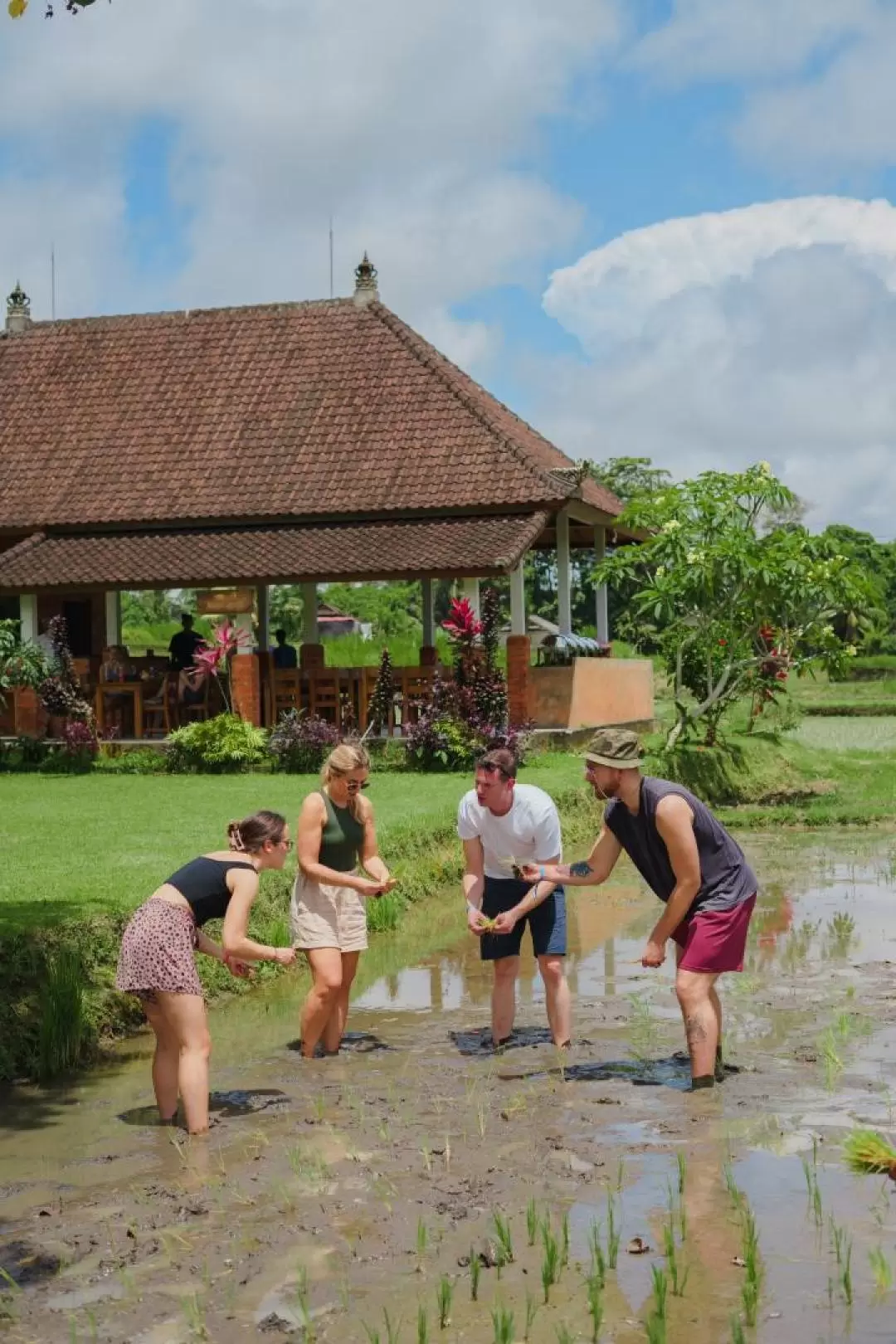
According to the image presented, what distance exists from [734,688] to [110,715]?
8.39 metres

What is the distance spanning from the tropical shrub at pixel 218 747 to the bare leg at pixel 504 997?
43.7ft

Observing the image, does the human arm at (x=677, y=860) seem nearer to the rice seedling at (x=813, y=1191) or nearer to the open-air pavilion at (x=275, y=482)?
the rice seedling at (x=813, y=1191)

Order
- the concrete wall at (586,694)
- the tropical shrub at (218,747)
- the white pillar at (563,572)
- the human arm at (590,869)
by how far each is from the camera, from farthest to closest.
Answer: the white pillar at (563,572) → the concrete wall at (586,694) → the tropical shrub at (218,747) → the human arm at (590,869)

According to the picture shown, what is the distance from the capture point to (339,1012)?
8359 mm

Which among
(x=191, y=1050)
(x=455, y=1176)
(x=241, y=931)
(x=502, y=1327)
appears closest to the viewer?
(x=502, y=1327)

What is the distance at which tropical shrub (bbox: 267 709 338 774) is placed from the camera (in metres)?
21.2

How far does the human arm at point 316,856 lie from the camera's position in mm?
8055

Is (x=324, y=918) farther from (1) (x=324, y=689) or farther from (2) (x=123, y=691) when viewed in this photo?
(2) (x=123, y=691)

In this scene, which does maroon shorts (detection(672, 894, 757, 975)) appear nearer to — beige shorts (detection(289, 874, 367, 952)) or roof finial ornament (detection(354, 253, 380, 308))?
beige shorts (detection(289, 874, 367, 952))

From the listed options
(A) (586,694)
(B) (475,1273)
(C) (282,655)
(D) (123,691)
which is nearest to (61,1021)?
(B) (475,1273)

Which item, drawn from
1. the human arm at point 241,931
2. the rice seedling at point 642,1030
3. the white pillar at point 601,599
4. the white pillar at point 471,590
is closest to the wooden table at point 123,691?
the white pillar at point 471,590

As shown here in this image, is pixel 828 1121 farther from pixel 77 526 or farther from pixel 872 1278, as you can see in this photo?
pixel 77 526

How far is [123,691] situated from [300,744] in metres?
3.46

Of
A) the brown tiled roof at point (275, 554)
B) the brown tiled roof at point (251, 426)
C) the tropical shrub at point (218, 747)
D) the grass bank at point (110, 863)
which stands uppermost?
the brown tiled roof at point (251, 426)
